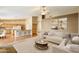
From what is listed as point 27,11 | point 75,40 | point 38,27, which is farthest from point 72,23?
point 27,11

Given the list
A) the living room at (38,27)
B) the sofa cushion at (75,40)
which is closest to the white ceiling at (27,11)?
the living room at (38,27)

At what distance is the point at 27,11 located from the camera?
1936mm

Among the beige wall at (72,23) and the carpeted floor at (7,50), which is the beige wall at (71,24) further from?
the carpeted floor at (7,50)

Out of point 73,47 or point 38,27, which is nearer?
point 73,47

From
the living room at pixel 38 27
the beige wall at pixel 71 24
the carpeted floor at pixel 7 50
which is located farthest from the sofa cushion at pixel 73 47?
the carpeted floor at pixel 7 50

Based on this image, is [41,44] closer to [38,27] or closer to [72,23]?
[38,27]

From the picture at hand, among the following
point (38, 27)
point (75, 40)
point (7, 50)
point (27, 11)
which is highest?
point (27, 11)

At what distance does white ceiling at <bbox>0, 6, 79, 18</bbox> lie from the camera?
6.15 ft

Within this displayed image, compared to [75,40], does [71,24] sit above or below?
above

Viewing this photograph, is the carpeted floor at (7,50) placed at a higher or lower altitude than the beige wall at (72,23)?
lower

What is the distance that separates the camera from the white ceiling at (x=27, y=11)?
188cm

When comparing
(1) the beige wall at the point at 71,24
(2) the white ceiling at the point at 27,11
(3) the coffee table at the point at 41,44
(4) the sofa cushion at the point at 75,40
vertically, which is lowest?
(3) the coffee table at the point at 41,44

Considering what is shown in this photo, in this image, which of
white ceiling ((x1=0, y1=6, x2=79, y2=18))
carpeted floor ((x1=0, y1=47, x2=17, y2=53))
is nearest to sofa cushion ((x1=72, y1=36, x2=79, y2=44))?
white ceiling ((x1=0, y1=6, x2=79, y2=18))
